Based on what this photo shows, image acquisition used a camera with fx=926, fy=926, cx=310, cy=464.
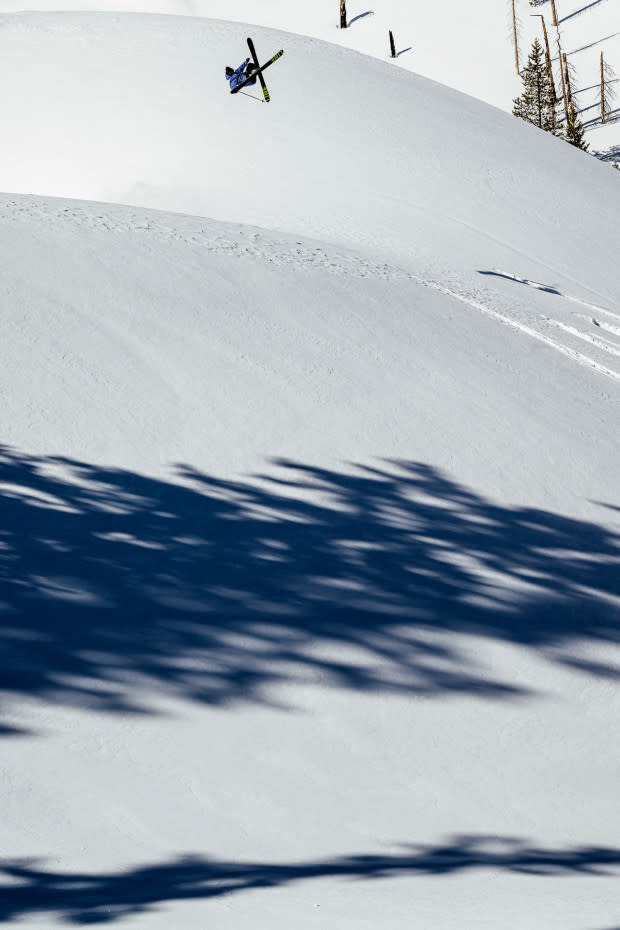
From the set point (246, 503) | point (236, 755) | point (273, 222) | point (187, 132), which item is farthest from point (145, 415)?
point (187, 132)

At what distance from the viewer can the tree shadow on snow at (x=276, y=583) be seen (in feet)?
12.9

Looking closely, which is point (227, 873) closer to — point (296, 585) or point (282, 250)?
point (296, 585)

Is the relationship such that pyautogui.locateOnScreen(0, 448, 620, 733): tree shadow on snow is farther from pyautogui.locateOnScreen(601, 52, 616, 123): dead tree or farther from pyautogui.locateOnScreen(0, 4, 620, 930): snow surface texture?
pyautogui.locateOnScreen(601, 52, 616, 123): dead tree

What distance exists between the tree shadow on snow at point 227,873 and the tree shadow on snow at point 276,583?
2.64ft

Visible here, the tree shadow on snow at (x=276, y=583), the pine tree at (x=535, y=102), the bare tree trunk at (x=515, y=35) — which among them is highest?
the bare tree trunk at (x=515, y=35)

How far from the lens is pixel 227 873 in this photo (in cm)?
305

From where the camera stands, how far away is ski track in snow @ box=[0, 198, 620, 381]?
7.64 metres

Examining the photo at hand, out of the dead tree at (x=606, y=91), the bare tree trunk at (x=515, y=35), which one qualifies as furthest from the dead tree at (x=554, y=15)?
the dead tree at (x=606, y=91)

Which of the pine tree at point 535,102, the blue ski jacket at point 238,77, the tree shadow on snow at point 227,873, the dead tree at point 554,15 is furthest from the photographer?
the dead tree at point 554,15

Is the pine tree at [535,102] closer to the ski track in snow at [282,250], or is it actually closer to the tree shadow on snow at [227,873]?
the ski track in snow at [282,250]

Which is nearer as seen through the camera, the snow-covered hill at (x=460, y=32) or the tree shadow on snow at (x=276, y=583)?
the tree shadow on snow at (x=276, y=583)

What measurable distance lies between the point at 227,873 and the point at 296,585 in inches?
65.0

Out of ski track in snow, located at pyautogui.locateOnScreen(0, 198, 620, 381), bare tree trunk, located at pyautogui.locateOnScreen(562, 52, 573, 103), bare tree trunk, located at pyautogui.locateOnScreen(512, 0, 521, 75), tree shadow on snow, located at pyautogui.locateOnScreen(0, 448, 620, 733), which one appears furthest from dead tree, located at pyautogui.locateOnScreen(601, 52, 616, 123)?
tree shadow on snow, located at pyautogui.locateOnScreen(0, 448, 620, 733)

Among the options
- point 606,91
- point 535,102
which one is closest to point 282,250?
point 535,102
